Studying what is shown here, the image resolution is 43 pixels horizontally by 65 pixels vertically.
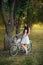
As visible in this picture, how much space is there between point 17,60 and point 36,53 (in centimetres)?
182

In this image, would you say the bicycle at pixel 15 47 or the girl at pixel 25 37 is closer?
the girl at pixel 25 37

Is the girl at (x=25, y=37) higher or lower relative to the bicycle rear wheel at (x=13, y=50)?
higher

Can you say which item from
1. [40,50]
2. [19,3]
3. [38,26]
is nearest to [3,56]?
[40,50]

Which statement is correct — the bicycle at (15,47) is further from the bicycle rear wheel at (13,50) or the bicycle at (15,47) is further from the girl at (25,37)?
the girl at (25,37)

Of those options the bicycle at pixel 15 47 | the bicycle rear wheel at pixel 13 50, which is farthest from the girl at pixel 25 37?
the bicycle rear wheel at pixel 13 50

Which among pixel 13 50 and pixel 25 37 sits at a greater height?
pixel 25 37

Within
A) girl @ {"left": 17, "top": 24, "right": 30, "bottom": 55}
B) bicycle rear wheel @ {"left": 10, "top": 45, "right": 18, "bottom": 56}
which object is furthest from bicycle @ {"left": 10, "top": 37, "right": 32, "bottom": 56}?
girl @ {"left": 17, "top": 24, "right": 30, "bottom": 55}

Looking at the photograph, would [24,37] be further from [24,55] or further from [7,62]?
[7,62]

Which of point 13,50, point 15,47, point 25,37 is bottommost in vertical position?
point 13,50

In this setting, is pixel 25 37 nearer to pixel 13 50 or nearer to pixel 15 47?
pixel 15 47

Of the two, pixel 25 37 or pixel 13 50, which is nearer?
pixel 25 37

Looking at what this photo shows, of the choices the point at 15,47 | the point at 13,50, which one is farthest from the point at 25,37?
the point at 13,50

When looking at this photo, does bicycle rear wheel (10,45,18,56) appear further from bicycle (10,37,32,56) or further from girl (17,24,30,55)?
girl (17,24,30,55)

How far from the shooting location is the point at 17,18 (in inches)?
621
